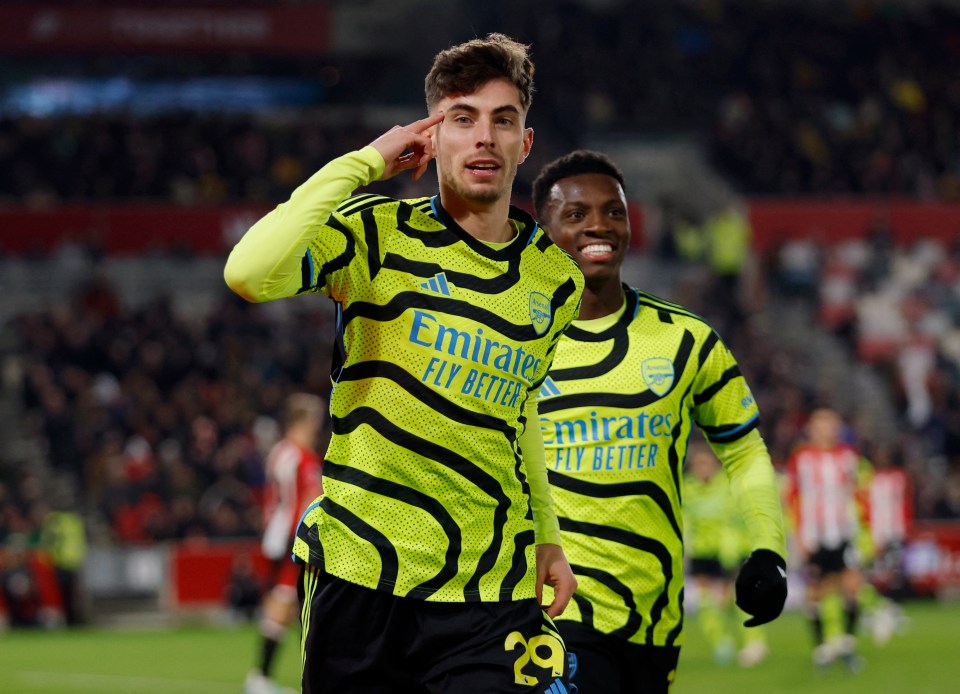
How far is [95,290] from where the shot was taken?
2402cm

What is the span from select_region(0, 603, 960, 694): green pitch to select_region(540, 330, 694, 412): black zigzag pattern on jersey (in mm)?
7000

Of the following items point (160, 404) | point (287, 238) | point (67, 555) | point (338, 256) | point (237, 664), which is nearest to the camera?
point (287, 238)

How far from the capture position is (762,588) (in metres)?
4.78

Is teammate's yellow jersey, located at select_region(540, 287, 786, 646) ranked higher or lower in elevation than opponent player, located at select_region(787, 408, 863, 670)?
higher

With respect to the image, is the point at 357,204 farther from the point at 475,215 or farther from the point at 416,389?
the point at 416,389

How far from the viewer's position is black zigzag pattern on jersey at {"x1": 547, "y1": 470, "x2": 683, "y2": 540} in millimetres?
5262

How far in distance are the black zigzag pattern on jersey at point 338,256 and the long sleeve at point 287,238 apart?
125 millimetres

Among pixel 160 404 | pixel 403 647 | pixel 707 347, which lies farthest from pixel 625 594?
pixel 160 404

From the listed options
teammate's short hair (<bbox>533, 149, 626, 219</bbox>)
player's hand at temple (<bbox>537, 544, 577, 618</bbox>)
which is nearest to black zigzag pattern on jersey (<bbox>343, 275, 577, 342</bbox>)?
player's hand at temple (<bbox>537, 544, 577, 618</bbox>)

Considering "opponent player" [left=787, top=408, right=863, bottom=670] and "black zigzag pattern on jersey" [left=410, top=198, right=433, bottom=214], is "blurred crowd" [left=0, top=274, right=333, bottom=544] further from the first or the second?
"black zigzag pattern on jersey" [left=410, top=198, right=433, bottom=214]

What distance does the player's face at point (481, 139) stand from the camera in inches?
160

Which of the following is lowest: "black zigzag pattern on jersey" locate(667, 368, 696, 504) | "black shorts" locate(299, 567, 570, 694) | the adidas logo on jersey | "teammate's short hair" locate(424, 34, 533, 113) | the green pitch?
the green pitch

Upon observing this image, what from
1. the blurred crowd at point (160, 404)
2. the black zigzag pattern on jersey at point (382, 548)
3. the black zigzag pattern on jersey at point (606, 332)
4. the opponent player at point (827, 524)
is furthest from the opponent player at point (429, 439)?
the blurred crowd at point (160, 404)

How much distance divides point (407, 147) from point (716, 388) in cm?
191
